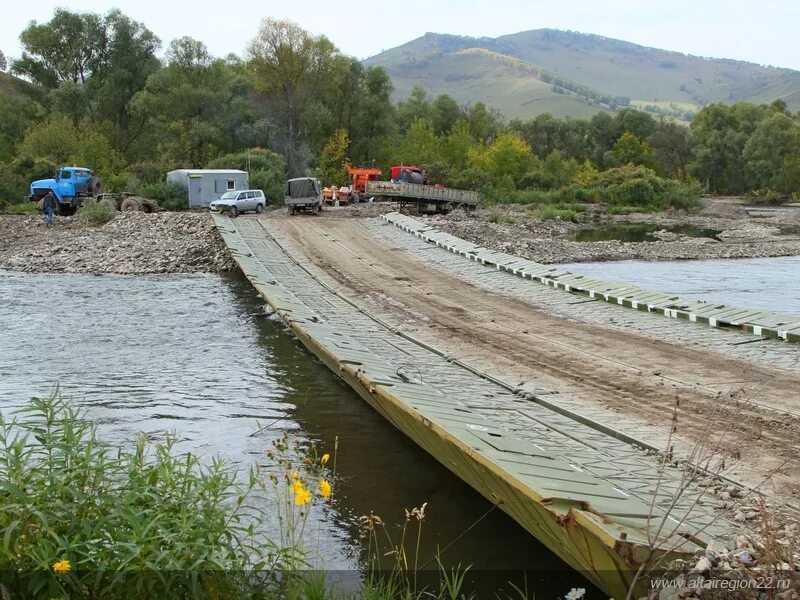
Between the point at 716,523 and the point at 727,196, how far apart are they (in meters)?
109

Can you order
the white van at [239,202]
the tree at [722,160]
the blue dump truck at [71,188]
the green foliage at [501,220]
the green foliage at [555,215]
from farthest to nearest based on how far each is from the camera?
1. the tree at [722,160]
2. the green foliage at [555,215]
3. the green foliage at [501,220]
4. the blue dump truck at [71,188]
5. the white van at [239,202]

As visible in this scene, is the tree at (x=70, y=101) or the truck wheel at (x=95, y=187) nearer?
the truck wheel at (x=95, y=187)

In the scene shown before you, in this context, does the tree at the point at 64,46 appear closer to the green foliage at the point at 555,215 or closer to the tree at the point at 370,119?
the tree at the point at 370,119

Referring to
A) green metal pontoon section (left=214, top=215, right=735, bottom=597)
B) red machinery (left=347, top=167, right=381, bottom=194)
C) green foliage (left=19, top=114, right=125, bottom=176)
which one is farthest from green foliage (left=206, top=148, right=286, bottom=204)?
green metal pontoon section (left=214, top=215, right=735, bottom=597)

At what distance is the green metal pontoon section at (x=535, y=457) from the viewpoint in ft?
20.3

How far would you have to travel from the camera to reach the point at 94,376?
15945mm

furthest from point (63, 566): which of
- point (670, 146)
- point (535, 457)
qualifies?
point (670, 146)

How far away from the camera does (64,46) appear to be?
78.1 metres

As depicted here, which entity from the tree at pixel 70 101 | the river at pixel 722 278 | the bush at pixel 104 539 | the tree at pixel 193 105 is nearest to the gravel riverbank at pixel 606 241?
the river at pixel 722 278

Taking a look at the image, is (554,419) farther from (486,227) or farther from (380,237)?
(486,227)

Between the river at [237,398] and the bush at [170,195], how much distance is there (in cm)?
2424

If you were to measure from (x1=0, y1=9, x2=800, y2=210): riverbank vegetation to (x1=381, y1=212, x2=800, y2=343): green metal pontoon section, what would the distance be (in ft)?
99.5

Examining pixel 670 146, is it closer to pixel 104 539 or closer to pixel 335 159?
pixel 335 159

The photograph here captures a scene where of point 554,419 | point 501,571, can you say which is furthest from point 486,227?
point 501,571
